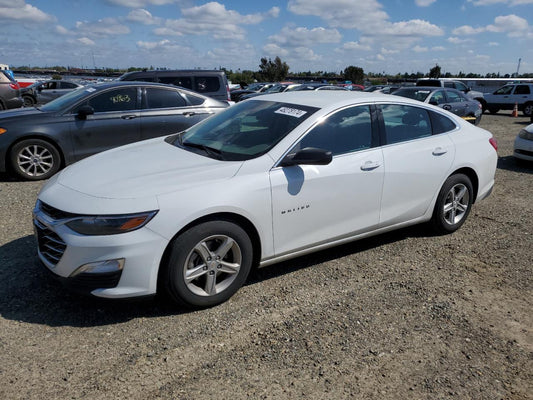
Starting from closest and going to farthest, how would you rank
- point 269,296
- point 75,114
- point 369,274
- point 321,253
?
point 269,296, point 369,274, point 321,253, point 75,114

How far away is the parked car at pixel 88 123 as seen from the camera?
6766mm

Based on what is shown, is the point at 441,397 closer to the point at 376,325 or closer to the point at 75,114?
the point at 376,325

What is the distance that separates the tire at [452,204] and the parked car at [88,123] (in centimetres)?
479

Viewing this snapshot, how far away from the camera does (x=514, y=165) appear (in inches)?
352

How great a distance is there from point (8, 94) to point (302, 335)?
14.8 metres

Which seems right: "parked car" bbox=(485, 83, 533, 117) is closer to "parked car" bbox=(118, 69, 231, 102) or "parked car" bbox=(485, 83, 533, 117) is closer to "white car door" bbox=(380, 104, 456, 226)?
"parked car" bbox=(118, 69, 231, 102)

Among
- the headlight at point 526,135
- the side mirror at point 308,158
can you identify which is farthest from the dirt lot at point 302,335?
the headlight at point 526,135

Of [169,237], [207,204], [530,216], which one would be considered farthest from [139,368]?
[530,216]

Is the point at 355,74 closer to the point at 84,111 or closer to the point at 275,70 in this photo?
the point at 275,70

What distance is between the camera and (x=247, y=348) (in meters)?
2.87

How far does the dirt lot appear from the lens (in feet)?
8.33

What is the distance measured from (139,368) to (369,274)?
7.12 feet

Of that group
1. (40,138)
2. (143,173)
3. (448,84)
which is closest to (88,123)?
(40,138)

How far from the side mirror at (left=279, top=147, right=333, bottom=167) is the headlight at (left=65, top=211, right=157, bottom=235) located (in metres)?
1.18
